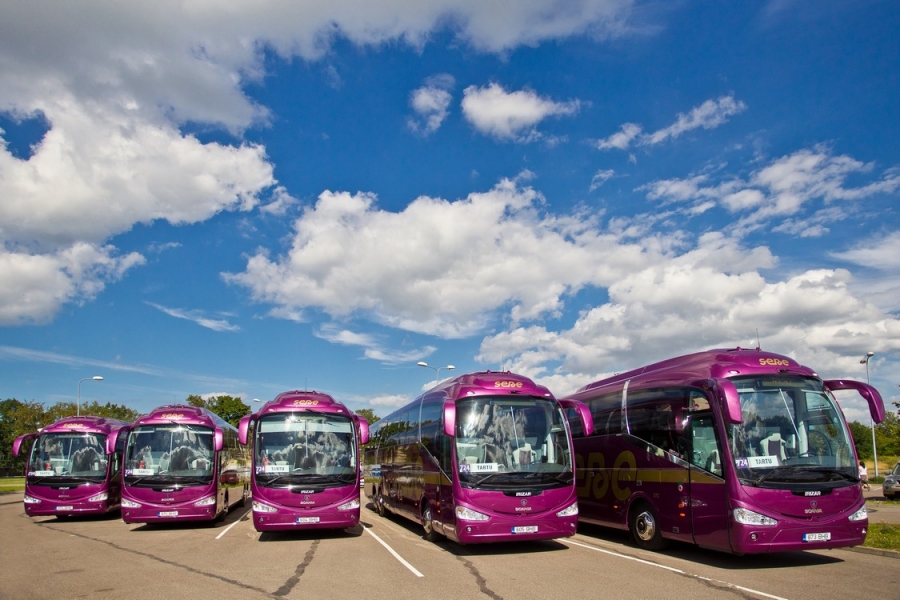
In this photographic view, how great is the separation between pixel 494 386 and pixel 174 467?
9.75 meters

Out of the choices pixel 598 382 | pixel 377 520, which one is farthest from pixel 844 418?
pixel 377 520

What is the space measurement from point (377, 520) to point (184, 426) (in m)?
7.26

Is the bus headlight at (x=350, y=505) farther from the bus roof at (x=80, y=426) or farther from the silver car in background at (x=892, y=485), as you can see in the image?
the silver car in background at (x=892, y=485)

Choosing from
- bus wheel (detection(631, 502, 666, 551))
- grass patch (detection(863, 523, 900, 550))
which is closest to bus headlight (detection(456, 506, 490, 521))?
bus wheel (detection(631, 502, 666, 551))

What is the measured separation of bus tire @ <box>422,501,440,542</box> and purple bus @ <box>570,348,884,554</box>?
435 centimetres

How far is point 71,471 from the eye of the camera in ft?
69.2

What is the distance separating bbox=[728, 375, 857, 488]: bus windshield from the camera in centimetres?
1077

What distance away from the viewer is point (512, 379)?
14.0m

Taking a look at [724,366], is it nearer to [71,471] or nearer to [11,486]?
[71,471]

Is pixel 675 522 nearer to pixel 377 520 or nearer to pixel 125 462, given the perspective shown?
pixel 377 520

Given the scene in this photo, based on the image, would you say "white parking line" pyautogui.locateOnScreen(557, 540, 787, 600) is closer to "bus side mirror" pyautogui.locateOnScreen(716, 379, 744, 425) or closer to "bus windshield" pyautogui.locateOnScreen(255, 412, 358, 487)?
"bus side mirror" pyautogui.locateOnScreen(716, 379, 744, 425)

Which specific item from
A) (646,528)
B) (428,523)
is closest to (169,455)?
(428,523)

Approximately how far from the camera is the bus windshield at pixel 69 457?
68.6 feet

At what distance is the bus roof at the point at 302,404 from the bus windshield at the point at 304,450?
0.47 feet
